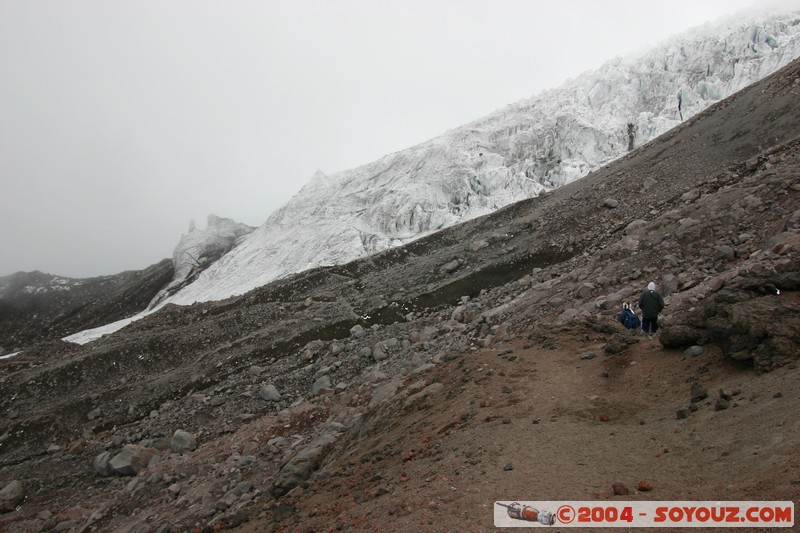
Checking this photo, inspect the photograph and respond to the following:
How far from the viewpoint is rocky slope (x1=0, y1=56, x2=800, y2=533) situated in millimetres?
6812

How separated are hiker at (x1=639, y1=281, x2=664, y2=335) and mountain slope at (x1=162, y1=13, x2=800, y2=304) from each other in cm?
4555

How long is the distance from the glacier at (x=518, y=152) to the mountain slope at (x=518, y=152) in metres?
0.15

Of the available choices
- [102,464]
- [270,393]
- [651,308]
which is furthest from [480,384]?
[102,464]

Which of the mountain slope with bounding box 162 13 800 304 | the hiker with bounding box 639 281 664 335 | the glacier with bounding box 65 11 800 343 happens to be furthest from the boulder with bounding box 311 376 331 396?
the mountain slope with bounding box 162 13 800 304

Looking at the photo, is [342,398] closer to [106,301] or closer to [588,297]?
[588,297]

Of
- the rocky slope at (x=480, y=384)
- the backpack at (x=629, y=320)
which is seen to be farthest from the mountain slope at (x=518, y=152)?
the backpack at (x=629, y=320)

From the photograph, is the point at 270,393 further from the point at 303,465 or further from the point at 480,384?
the point at 480,384

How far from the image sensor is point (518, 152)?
213ft

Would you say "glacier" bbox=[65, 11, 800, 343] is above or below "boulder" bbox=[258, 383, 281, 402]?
above

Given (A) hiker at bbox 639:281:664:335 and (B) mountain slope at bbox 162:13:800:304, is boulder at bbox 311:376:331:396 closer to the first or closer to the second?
(A) hiker at bbox 639:281:664:335

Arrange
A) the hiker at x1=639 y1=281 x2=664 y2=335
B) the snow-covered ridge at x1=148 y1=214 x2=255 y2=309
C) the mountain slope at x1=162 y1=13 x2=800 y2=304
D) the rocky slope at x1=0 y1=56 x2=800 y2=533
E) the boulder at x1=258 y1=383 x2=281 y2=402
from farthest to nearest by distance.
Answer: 1. the snow-covered ridge at x1=148 y1=214 x2=255 y2=309
2. the mountain slope at x1=162 y1=13 x2=800 y2=304
3. the boulder at x1=258 y1=383 x2=281 y2=402
4. the hiker at x1=639 y1=281 x2=664 y2=335
5. the rocky slope at x1=0 y1=56 x2=800 y2=533

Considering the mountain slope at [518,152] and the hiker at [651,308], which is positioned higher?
the mountain slope at [518,152]

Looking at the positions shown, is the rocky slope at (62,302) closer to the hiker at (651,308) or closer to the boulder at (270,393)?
the boulder at (270,393)

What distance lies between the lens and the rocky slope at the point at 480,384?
681cm
